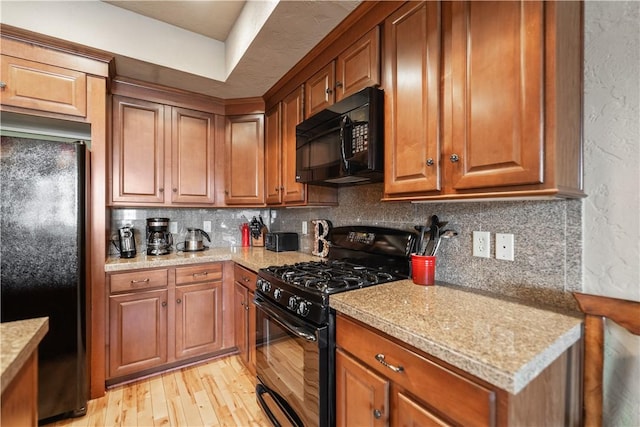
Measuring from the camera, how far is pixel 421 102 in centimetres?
124

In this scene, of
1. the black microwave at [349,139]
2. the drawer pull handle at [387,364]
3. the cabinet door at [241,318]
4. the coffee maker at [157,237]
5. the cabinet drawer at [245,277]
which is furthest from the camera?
the coffee maker at [157,237]

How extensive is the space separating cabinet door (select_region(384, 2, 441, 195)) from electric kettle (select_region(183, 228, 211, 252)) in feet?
6.46

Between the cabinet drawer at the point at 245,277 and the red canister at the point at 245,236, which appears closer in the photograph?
the cabinet drawer at the point at 245,277

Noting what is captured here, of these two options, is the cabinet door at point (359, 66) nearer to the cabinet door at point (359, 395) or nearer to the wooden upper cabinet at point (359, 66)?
the wooden upper cabinet at point (359, 66)

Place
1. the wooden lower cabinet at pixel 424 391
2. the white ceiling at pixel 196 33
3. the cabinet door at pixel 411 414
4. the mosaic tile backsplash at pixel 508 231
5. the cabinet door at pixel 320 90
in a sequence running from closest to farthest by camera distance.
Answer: the wooden lower cabinet at pixel 424 391, the cabinet door at pixel 411 414, the mosaic tile backsplash at pixel 508 231, the white ceiling at pixel 196 33, the cabinet door at pixel 320 90

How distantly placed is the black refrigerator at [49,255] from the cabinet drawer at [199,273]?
0.59 meters

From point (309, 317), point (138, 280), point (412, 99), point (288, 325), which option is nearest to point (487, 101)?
point (412, 99)

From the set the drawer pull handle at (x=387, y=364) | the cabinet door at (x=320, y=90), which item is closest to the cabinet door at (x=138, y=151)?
the cabinet door at (x=320, y=90)

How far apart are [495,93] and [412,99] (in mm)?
355

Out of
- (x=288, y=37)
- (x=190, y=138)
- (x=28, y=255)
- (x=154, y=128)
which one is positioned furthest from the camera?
(x=190, y=138)

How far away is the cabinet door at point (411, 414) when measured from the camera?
83cm

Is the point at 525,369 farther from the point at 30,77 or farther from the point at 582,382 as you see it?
the point at 30,77

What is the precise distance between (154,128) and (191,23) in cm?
87

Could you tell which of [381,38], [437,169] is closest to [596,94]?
[437,169]
